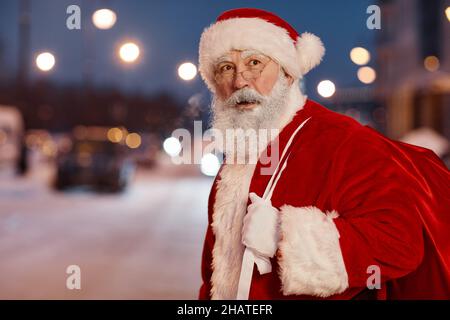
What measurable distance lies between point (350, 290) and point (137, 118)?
78425 mm

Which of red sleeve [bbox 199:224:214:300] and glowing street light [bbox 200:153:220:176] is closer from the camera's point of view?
red sleeve [bbox 199:224:214:300]

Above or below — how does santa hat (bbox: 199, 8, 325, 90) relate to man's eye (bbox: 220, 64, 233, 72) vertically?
above

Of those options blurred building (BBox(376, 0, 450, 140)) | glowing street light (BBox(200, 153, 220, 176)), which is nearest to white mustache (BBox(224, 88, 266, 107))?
glowing street light (BBox(200, 153, 220, 176))

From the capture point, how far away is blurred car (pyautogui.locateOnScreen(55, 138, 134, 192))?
1697 centimetres

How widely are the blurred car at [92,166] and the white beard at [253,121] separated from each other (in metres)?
14.9

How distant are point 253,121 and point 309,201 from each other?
43cm

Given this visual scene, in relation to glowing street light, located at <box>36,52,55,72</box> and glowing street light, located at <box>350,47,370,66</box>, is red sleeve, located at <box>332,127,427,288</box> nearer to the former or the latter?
glowing street light, located at <box>36,52,55,72</box>

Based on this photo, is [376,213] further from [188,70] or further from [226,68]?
[188,70]

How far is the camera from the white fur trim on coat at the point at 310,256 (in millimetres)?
1824

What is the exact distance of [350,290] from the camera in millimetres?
1948

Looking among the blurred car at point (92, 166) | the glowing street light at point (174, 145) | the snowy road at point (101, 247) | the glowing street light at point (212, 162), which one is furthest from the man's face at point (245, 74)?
the blurred car at point (92, 166)

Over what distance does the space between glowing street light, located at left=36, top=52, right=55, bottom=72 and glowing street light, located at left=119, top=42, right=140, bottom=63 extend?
1631mm
